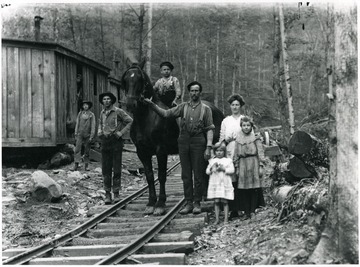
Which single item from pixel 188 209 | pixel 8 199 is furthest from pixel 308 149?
pixel 8 199

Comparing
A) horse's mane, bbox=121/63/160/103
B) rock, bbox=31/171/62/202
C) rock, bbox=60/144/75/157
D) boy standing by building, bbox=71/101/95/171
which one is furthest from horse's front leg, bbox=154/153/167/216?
rock, bbox=60/144/75/157

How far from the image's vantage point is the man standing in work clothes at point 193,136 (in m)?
8.19

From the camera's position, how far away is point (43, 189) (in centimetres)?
958

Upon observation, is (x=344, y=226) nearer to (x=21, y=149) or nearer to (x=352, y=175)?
(x=352, y=175)

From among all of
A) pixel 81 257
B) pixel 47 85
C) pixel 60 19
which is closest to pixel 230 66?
pixel 60 19

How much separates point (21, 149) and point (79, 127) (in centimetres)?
244

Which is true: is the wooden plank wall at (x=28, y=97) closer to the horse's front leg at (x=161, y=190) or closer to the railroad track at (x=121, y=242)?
the railroad track at (x=121, y=242)

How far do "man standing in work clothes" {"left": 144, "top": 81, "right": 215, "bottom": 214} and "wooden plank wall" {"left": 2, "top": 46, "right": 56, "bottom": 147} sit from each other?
7808 millimetres

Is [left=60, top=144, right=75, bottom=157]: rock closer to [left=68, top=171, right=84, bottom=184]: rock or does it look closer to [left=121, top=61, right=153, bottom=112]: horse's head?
[left=68, top=171, right=84, bottom=184]: rock

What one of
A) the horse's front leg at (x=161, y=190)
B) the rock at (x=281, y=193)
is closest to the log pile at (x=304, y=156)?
the rock at (x=281, y=193)

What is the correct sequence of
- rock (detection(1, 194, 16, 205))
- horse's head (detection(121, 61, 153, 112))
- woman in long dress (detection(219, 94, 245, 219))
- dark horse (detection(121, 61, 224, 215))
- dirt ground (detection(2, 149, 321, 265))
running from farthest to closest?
rock (detection(1, 194, 16, 205)) < dark horse (detection(121, 61, 224, 215)) < woman in long dress (detection(219, 94, 245, 219)) < horse's head (detection(121, 61, 153, 112)) < dirt ground (detection(2, 149, 321, 265))

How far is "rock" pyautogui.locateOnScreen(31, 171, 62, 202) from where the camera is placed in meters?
9.56

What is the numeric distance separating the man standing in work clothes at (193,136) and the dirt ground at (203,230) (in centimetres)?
65

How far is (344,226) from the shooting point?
4.65m
